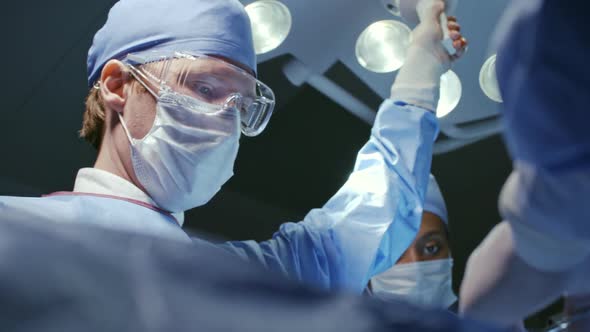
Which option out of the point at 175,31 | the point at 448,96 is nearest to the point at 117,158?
the point at 175,31

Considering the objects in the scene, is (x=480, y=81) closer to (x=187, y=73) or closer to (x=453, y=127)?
(x=453, y=127)

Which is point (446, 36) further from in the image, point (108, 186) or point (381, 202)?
point (108, 186)

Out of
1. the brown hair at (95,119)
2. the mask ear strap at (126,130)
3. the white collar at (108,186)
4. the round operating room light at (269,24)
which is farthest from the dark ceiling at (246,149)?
the white collar at (108,186)

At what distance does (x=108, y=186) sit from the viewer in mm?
1394

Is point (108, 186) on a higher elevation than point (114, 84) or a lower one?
lower

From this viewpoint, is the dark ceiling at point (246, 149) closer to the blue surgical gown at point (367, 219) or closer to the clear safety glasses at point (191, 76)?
the clear safety glasses at point (191, 76)

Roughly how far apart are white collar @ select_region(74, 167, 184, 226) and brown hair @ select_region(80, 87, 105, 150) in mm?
153

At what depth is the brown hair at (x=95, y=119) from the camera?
1539 millimetres

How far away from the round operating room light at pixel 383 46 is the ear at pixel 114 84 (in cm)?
77

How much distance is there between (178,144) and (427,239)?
4.23ft

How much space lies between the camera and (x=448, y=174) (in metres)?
3.04

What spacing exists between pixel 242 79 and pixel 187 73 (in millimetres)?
131

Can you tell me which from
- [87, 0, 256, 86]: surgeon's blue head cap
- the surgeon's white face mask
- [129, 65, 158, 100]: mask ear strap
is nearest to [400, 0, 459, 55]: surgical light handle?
[87, 0, 256, 86]: surgeon's blue head cap

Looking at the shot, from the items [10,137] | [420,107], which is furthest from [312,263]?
[10,137]
